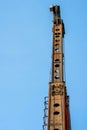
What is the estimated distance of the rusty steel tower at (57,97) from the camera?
17953mm

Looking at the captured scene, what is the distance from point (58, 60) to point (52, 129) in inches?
203

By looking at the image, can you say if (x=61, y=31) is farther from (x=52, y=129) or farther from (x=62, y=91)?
(x=52, y=129)

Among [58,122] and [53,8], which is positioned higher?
[53,8]

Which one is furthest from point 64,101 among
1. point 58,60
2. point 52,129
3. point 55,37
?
point 55,37

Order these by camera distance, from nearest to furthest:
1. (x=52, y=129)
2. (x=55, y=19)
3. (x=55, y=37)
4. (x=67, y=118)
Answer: (x=52, y=129), (x=67, y=118), (x=55, y=37), (x=55, y=19)

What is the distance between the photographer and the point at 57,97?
18922 mm

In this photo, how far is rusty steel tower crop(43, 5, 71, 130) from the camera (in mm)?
17953

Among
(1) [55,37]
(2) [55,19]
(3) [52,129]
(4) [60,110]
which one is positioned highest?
(2) [55,19]

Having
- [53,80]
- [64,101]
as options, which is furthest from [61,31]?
[64,101]

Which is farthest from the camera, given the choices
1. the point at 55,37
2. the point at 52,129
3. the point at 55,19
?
the point at 55,19

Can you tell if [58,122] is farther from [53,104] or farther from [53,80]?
[53,80]

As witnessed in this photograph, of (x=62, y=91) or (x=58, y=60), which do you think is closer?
(x=62, y=91)

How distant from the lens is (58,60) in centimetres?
2098

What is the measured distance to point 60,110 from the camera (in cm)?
1827
